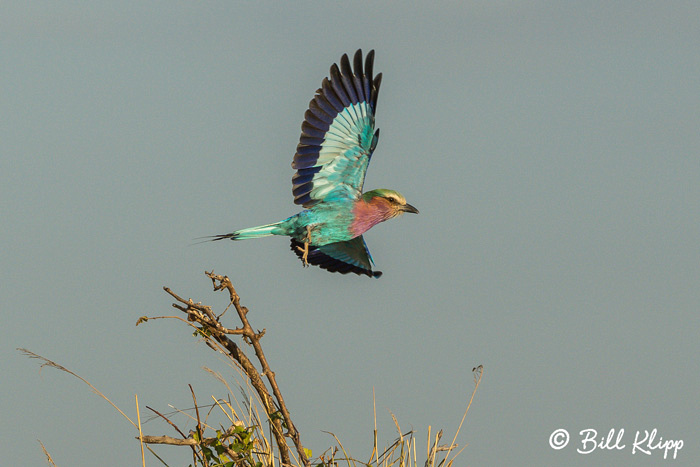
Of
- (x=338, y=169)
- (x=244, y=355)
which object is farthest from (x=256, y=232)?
(x=244, y=355)

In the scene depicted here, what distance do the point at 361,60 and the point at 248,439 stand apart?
3.99 meters

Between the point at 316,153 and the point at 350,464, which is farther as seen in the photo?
the point at 316,153

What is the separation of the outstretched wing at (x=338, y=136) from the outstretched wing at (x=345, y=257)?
59cm

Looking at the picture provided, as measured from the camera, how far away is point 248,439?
4031 mm

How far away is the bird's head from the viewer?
6.83 metres

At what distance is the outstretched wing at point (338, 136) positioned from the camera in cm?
676

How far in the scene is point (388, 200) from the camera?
6.90 metres

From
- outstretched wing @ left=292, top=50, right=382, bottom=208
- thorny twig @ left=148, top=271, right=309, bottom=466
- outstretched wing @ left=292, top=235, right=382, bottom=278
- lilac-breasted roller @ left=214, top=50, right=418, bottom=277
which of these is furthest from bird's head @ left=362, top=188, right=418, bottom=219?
thorny twig @ left=148, top=271, right=309, bottom=466

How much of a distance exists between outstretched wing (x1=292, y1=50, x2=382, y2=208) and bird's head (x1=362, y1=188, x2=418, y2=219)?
15cm

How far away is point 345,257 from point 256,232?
1.22 meters

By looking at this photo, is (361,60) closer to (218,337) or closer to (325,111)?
(325,111)

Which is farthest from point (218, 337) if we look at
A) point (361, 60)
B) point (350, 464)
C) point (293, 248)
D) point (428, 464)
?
point (361, 60)

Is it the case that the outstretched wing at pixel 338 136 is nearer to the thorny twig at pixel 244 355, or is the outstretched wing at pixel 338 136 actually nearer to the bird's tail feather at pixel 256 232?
the bird's tail feather at pixel 256 232

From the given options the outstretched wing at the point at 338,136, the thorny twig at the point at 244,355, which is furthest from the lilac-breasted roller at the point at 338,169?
the thorny twig at the point at 244,355
